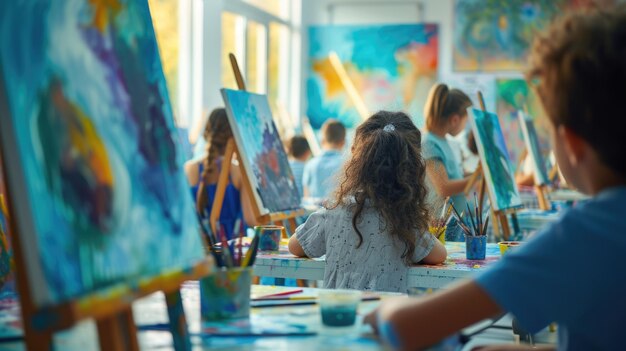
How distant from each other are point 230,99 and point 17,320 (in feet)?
6.74

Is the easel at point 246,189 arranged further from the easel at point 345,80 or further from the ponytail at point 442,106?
the easel at point 345,80

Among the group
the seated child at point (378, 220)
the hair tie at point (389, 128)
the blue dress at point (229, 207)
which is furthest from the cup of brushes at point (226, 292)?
the blue dress at point (229, 207)

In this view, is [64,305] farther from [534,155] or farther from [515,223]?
[534,155]

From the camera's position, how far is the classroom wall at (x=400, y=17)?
382 inches

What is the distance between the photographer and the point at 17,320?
1421mm

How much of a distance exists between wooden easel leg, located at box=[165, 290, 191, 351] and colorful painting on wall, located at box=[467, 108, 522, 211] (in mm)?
2647

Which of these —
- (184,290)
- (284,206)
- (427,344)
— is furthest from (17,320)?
(284,206)

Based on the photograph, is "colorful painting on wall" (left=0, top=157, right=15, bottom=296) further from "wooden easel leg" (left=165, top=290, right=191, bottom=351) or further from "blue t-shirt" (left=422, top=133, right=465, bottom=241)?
"blue t-shirt" (left=422, top=133, right=465, bottom=241)

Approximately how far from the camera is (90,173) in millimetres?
1119

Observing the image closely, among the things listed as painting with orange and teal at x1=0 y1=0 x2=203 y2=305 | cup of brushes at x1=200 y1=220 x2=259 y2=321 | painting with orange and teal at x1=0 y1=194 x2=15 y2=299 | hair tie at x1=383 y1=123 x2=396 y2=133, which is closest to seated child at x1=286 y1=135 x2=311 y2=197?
hair tie at x1=383 y1=123 x2=396 y2=133

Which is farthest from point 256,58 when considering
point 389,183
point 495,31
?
point 389,183

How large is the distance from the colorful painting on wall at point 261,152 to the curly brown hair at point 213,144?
1.28ft

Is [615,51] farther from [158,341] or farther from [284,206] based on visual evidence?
[284,206]

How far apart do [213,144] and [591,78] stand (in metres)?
3.22
